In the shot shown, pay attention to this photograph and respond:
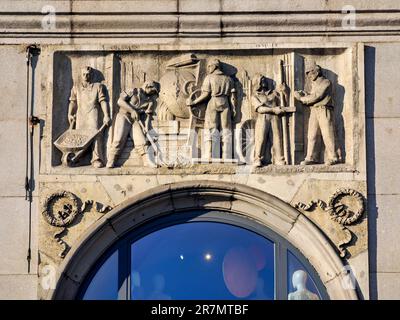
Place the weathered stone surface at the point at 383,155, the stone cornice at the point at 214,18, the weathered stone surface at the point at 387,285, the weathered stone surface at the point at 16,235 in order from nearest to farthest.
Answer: the weathered stone surface at the point at 387,285 < the weathered stone surface at the point at 16,235 < the weathered stone surface at the point at 383,155 < the stone cornice at the point at 214,18

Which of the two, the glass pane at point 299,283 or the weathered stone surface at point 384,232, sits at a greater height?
the weathered stone surface at point 384,232

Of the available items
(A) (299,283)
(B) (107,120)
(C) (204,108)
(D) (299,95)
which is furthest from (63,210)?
(D) (299,95)

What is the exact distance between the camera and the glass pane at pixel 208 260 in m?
19.5

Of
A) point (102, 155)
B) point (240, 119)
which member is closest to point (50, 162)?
point (102, 155)

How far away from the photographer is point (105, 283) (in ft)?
64.2

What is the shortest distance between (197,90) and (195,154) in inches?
27.7

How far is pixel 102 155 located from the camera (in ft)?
64.9

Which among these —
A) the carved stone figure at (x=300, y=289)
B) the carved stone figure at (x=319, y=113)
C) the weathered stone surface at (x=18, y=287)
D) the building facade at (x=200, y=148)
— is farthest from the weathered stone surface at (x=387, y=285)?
the weathered stone surface at (x=18, y=287)

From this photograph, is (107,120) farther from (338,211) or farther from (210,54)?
(338,211)

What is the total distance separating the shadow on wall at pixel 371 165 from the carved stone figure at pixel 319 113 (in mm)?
378

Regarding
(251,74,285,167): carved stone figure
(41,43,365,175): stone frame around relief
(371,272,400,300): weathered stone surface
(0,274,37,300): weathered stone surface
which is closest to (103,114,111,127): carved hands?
(41,43,365,175): stone frame around relief

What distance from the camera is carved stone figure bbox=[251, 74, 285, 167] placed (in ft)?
64.6

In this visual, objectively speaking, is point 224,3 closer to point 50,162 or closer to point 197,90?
point 197,90

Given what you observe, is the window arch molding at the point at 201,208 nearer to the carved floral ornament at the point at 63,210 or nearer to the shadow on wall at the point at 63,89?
the carved floral ornament at the point at 63,210
